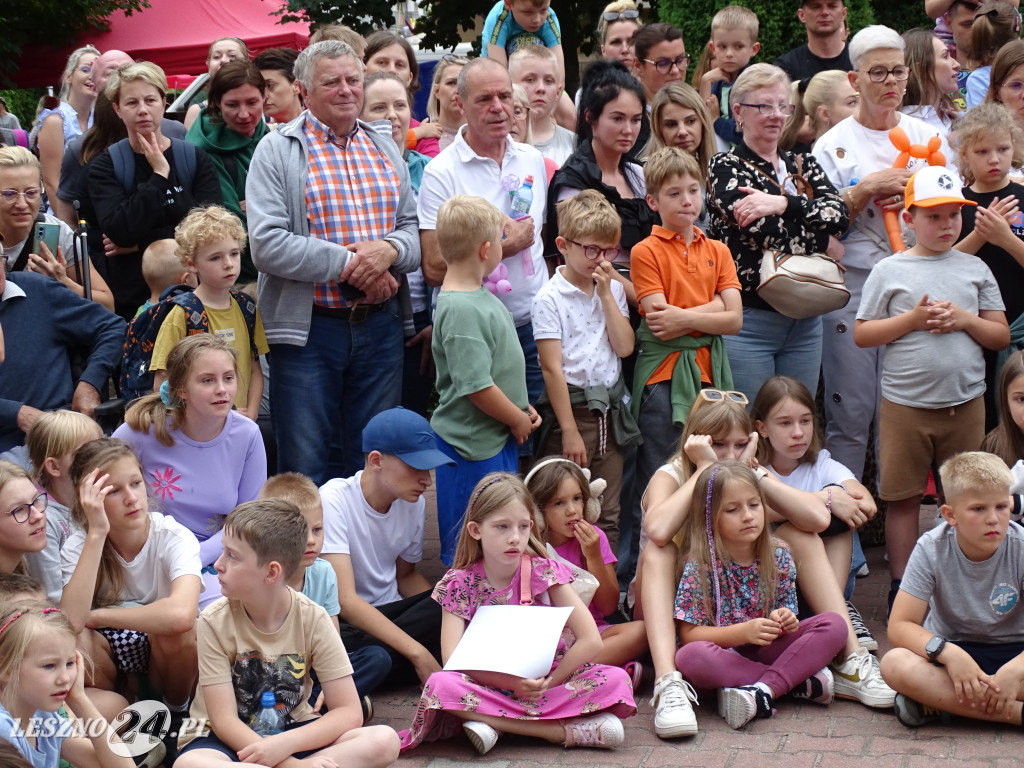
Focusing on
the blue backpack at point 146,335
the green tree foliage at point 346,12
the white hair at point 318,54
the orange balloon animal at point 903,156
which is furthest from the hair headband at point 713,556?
the green tree foliage at point 346,12

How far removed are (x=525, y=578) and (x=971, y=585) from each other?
153 cm

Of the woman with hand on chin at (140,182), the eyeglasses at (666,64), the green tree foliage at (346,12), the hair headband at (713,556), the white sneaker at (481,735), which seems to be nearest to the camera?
the white sneaker at (481,735)

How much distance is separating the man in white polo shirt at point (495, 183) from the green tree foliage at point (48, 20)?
18.0 metres

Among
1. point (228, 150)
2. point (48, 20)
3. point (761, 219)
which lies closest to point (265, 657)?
point (761, 219)

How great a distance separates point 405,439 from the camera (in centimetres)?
446

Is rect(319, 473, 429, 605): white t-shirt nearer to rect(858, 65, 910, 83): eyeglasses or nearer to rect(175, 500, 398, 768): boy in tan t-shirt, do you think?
rect(175, 500, 398, 768): boy in tan t-shirt

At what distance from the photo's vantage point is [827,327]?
5.57m

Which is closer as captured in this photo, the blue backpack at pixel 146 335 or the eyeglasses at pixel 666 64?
the blue backpack at pixel 146 335

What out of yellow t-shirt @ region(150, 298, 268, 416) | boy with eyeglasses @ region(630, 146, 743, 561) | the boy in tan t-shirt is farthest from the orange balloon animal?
the boy in tan t-shirt

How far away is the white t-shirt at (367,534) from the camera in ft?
14.7

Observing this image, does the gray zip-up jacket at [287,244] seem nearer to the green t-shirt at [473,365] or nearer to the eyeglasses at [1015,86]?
the green t-shirt at [473,365]

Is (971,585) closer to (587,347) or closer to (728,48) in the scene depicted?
(587,347)

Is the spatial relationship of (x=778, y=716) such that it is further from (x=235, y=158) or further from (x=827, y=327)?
(x=235, y=158)

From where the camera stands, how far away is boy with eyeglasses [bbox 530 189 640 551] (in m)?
5.00
